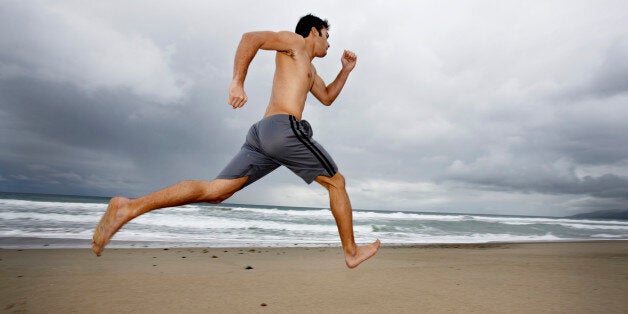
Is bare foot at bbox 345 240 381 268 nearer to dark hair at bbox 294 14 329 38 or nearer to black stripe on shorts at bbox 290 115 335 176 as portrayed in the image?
black stripe on shorts at bbox 290 115 335 176

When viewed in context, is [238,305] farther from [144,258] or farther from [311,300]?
[144,258]

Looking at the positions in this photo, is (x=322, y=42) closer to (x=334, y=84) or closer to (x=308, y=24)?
(x=308, y=24)

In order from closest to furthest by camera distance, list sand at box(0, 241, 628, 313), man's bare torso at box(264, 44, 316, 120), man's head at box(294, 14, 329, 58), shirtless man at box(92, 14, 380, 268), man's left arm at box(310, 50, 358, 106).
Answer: shirtless man at box(92, 14, 380, 268) < man's bare torso at box(264, 44, 316, 120) < sand at box(0, 241, 628, 313) < man's head at box(294, 14, 329, 58) < man's left arm at box(310, 50, 358, 106)

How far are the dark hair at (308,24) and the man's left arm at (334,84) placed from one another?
38 cm

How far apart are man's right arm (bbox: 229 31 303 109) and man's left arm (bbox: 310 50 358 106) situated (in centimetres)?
60

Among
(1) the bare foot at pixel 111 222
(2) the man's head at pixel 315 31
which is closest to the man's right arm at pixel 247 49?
(2) the man's head at pixel 315 31

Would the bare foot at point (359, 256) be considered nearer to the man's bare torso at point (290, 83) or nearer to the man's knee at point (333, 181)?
the man's knee at point (333, 181)

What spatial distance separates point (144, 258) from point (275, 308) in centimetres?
323

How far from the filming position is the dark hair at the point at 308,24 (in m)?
2.75

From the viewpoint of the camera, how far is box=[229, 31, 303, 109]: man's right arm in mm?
2180

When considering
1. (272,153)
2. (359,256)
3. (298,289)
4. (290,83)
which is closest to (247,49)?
(290,83)

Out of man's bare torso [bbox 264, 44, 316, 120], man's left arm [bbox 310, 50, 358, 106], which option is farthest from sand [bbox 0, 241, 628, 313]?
man's left arm [bbox 310, 50, 358, 106]

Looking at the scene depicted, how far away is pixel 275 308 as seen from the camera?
A: 8.36 ft

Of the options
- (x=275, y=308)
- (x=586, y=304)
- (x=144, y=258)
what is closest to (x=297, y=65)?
(x=275, y=308)
